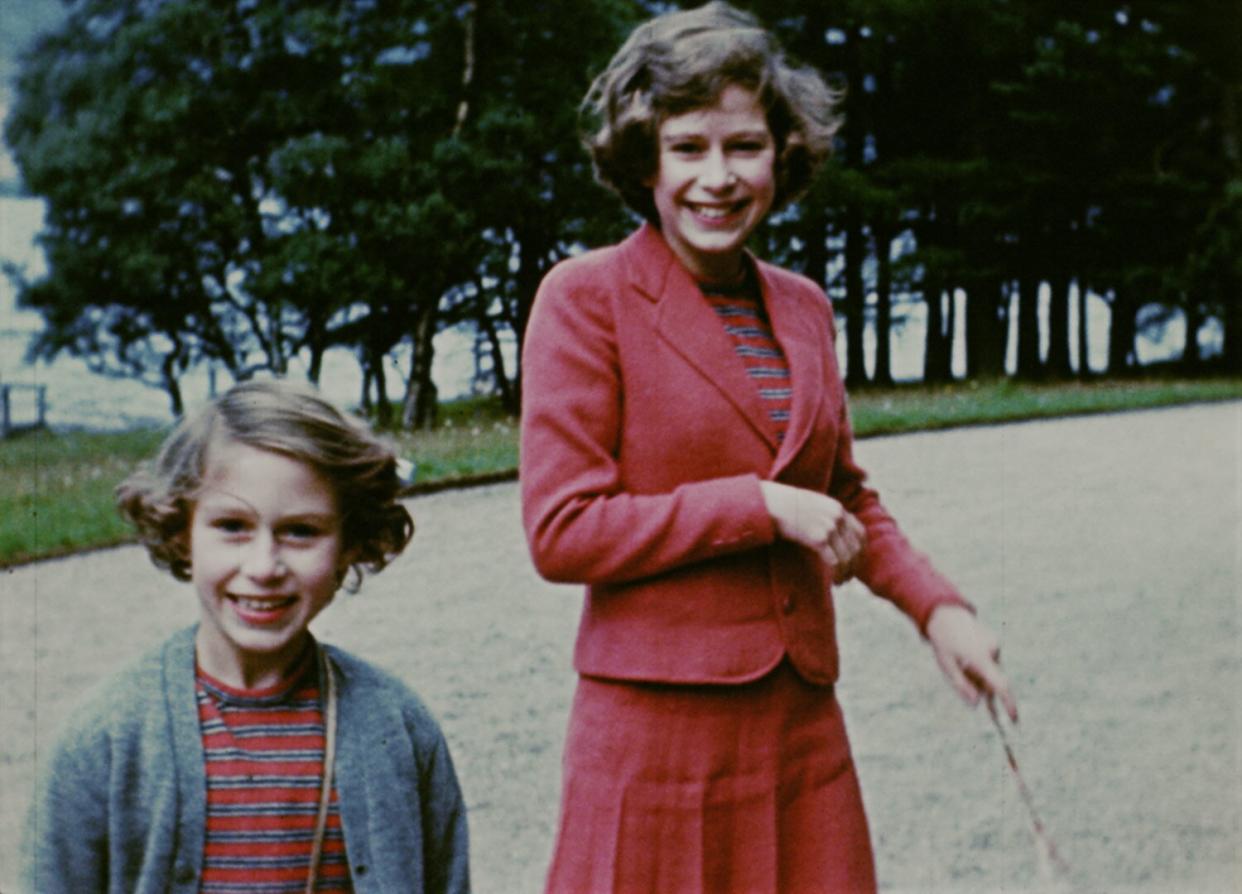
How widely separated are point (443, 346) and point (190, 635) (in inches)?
102

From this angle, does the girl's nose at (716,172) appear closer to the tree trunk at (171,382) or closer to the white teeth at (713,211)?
the white teeth at (713,211)

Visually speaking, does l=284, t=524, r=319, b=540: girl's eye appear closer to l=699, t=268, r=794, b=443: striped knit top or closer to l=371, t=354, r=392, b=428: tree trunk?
l=699, t=268, r=794, b=443: striped knit top

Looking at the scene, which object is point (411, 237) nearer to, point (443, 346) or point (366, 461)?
point (443, 346)

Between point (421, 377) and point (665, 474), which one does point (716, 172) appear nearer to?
point (665, 474)

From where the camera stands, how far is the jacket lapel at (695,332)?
161cm

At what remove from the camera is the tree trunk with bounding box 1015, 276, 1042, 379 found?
1186cm

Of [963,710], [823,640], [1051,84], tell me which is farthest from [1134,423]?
[823,640]

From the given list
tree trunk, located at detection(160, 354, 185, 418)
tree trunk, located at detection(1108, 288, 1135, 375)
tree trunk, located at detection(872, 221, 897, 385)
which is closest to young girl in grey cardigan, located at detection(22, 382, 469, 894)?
tree trunk, located at detection(160, 354, 185, 418)

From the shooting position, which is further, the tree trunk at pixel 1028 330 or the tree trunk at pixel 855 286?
the tree trunk at pixel 1028 330

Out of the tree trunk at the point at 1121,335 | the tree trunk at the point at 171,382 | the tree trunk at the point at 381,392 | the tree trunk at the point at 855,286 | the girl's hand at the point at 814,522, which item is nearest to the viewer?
the girl's hand at the point at 814,522

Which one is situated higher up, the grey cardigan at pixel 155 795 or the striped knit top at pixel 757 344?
the striped knit top at pixel 757 344

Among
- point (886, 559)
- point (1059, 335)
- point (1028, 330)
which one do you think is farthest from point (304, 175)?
point (1059, 335)

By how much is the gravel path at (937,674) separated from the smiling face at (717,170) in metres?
2.11

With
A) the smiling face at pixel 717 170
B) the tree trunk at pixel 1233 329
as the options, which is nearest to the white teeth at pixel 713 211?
the smiling face at pixel 717 170
